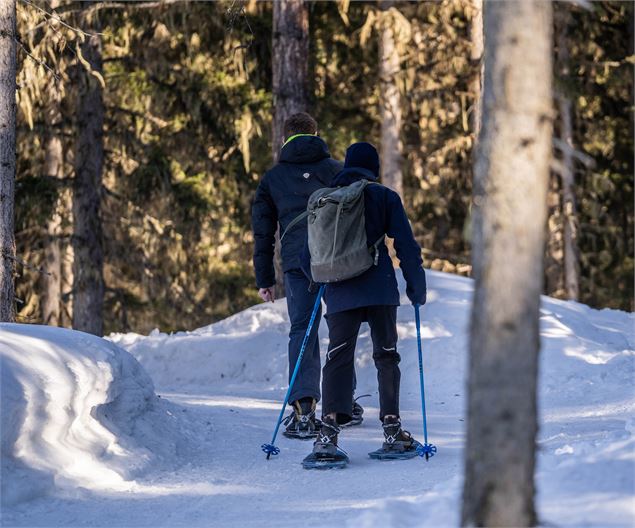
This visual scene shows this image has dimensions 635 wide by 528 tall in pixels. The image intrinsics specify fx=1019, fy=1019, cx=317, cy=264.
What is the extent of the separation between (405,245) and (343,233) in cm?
42

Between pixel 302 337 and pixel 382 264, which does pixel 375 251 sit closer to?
pixel 382 264

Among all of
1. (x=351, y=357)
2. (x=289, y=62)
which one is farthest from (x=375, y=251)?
(x=289, y=62)

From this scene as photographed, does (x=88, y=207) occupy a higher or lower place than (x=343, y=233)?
higher

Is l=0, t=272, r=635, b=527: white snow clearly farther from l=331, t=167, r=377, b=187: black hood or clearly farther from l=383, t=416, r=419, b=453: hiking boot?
l=331, t=167, r=377, b=187: black hood

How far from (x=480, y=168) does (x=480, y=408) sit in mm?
895

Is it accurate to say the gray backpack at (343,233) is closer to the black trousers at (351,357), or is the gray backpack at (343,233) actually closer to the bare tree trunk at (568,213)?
the black trousers at (351,357)

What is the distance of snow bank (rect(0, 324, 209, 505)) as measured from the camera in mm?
5793

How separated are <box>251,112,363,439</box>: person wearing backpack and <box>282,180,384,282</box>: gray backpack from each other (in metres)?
1.16

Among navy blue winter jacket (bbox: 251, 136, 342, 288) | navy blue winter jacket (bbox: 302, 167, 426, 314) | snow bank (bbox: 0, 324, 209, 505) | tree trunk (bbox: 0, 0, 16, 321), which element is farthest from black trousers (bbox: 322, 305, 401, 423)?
tree trunk (bbox: 0, 0, 16, 321)

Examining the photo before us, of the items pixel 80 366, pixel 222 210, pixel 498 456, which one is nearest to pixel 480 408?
pixel 498 456

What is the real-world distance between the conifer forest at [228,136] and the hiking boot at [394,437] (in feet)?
24.6

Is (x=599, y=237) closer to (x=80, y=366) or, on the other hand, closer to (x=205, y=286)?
(x=205, y=286)

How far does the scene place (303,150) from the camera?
7781mm

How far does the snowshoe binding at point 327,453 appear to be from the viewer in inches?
262
